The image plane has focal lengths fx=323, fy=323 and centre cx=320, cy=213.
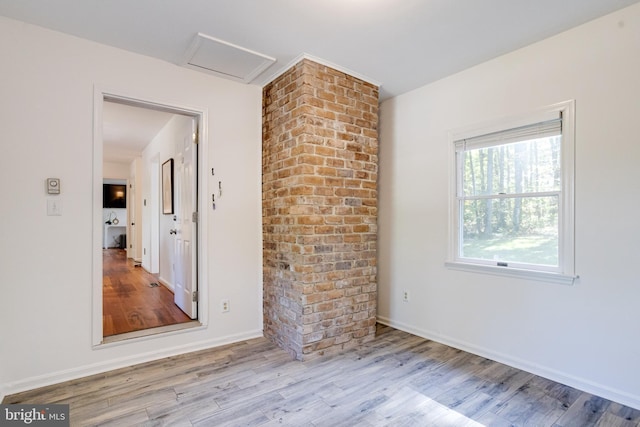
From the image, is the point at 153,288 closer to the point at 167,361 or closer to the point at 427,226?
the point at 167,361

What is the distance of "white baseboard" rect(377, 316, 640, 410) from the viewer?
197 centimetres

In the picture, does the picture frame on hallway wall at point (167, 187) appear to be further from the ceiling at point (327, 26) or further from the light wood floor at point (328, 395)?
the light wood floor at point (328, 395)

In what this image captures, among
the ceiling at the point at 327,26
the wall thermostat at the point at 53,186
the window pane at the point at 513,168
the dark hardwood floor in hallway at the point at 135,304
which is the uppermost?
the ceiling at the point at 327,26

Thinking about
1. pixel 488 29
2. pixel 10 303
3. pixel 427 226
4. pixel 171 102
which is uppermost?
pixel 488 29

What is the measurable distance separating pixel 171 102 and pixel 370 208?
1.95 metres

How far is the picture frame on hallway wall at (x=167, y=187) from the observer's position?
14.4 ft

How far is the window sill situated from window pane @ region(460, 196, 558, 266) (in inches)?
3.7

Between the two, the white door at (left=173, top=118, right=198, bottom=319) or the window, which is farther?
the white door at (left=173, top=118, right=198, bottom=319)

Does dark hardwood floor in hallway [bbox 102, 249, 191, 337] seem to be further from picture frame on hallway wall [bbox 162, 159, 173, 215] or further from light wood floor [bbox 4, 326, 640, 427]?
picture frame on hallway wall [bbox 162, 159, 173, 215]

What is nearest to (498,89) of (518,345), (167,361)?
(518,345)

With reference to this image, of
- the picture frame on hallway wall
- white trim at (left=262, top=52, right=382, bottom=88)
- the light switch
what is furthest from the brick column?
the picture frame on hallway wall

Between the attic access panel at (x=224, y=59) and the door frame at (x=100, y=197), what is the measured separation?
1.18 feet

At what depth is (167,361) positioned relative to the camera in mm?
2551

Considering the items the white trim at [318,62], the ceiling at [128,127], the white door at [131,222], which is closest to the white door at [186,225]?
the ceiling at [128,127]
